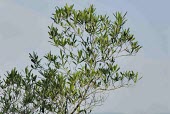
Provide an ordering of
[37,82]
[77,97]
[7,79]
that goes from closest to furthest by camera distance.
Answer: [77,97] → [37,82] → [7,79]

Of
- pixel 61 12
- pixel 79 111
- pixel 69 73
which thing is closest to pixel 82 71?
pixel 69 73

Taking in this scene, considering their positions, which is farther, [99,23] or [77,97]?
[99,23]

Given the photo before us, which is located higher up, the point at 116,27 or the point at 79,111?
the point at 116,27

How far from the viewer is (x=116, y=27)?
1603cm

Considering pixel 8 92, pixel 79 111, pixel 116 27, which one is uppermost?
pixel 116 27

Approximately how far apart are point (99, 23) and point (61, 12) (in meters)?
2.00

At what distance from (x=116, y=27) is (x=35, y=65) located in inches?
171

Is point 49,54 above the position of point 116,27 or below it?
below

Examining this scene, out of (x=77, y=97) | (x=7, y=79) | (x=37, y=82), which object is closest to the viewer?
(x=77, y=97)

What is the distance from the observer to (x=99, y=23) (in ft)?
52.9

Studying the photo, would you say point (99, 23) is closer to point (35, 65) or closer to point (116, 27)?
point (116, 27)

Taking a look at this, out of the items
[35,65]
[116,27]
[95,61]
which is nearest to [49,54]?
[35,65]

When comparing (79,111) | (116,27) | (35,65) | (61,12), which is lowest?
(79,111)

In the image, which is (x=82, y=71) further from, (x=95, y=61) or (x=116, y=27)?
(x=116, y=27)
